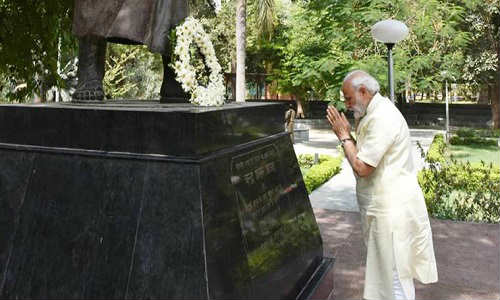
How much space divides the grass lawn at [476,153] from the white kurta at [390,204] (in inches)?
490

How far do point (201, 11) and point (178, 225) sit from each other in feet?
81.8

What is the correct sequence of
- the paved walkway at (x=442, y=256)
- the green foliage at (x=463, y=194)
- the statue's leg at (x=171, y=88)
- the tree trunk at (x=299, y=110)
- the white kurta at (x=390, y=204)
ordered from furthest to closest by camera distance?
the tree trunk at (x=299, y=110)
the green foliage at (x=463, y=194)
the paved walkway at (x=442, y=256)
the statue's leg at (x=171, y=88)
the white kurta at (x=390, y=204)

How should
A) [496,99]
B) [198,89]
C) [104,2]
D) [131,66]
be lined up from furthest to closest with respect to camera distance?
[496,99] < [131,66] < [104,2] < [198,89]

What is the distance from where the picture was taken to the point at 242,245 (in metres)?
2.62

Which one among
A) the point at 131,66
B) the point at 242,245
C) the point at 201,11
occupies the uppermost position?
the point at 201,11

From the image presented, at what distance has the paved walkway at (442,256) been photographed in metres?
4.10

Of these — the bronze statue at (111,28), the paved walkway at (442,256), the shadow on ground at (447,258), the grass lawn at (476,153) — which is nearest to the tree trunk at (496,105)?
the grass lawn at (476,153)

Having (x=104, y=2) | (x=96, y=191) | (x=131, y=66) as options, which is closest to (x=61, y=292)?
(x=96, y=191)

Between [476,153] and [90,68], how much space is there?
1608 cm

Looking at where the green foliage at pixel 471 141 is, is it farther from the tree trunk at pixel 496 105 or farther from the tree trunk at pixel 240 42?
the tree trunk at pixel 240 42

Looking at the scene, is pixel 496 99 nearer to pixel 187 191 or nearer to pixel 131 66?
pixel 131 66

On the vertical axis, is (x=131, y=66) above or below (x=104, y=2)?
above

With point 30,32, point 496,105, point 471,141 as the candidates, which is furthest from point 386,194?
point 496,105

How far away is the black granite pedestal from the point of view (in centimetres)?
238
